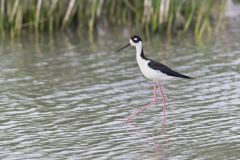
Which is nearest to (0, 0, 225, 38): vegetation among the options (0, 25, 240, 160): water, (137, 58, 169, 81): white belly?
(0, 25, 240, 160): water

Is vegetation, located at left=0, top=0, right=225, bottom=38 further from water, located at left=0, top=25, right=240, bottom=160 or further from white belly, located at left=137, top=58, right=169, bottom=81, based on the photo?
white belly, located at left=137, top=58, right=169, bottom=81

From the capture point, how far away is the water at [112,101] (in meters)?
6.98

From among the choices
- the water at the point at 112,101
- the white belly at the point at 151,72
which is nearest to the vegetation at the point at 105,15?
the water at the point at 112,101

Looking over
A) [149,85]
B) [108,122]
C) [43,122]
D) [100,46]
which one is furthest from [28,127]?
[100,46]

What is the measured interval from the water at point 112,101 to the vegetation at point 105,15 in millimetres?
377

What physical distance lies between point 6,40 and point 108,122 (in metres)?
5.70

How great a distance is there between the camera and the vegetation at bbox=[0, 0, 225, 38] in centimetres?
1291

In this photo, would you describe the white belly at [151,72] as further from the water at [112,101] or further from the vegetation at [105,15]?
the vegetation at [105,15]

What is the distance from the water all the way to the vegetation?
1.24 feet

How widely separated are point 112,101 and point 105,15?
5583 millimetres

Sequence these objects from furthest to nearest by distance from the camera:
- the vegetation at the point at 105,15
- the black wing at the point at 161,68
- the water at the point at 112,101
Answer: the vegetation at the point at 105,15 → the black wing at the point at 161,68 → the water at the point at 112,101

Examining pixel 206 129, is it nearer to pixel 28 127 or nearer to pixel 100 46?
pixel 28 127

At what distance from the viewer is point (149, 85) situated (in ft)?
33.2

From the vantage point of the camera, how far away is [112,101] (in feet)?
29.7
